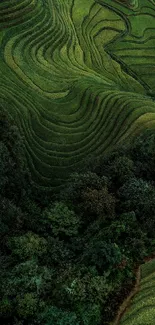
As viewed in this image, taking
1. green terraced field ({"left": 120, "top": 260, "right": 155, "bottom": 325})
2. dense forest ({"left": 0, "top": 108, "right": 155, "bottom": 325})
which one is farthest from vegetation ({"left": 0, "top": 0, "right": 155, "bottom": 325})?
green terraced field ({"left": 120, "top": 260, "right": 155, "bottom": 325})

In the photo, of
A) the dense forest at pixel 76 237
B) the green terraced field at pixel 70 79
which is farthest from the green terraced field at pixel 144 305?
the green terraced field at pixel 70 79

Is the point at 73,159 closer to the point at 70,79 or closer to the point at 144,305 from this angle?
the point at 70,79

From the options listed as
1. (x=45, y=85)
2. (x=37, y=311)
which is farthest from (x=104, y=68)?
(x=37, y=311)

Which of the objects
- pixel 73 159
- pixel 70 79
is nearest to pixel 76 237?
pixel 73 159

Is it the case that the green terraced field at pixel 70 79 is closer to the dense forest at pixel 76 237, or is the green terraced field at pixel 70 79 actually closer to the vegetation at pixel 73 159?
the vegetation at pixel 73 159

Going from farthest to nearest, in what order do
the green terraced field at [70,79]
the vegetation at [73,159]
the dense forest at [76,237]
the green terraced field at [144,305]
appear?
the green terraced field at [70,79] < the vegetation at [73,159] < the dense forest at [76,237] < the green terraced field at [144,305]

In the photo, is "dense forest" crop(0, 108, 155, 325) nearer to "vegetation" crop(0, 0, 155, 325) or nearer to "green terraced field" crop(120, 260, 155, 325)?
"vegetation" crop(0, 0, 155, 325)

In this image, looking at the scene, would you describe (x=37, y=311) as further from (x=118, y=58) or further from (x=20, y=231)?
(x=118, y=58)
